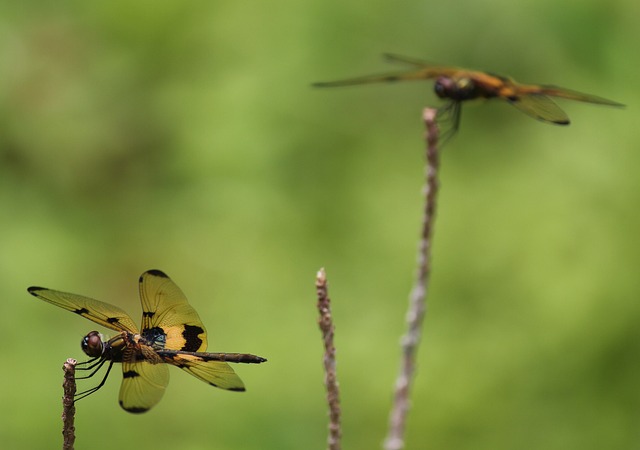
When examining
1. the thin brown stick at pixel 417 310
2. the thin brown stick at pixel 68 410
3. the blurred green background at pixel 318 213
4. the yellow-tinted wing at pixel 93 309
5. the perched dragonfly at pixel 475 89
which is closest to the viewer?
the thin brown stick at pixel 417 310

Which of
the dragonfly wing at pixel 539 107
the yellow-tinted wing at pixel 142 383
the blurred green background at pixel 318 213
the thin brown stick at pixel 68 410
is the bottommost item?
the thin brown stick at pixel 68 410

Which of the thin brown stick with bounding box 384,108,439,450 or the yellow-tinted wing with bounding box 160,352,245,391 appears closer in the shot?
the thin brown stick with bounding box 384,108,439,450

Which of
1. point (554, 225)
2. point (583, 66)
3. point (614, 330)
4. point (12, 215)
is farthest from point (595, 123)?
point (12, 215)

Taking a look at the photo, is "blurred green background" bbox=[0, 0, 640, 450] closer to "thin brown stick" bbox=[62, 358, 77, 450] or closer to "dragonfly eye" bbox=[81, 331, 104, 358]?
"dragonfly eye" bbox=[81, 331, 104, 358]

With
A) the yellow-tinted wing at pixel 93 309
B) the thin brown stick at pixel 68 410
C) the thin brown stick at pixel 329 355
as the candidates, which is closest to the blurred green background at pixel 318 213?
the yellow-tinted wing at pixel 93 309

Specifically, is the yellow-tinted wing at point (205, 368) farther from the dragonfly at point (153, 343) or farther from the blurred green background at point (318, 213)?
the blurred green background at point (318, 213)

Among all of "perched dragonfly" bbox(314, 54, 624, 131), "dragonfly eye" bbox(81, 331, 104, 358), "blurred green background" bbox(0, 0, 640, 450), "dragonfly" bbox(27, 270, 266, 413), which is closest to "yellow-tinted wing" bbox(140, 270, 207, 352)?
"dragonfly" bbox(27, 270, 266, 413)

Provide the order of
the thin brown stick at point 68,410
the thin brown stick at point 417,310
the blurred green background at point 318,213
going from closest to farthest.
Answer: the thin brown stick at point 417,310
the thin brown stick at point 68,410
the blurred green background at point 318,213
